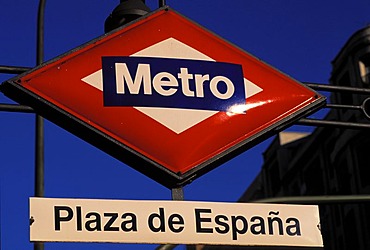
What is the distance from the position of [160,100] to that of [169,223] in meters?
0.83

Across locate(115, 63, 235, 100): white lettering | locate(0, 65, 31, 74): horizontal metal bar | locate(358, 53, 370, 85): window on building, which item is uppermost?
locate(358, 53, 370, 85): window on building

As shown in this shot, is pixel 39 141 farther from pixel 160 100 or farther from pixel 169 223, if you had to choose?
pixel 169 223

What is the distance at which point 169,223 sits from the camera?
14.5ft

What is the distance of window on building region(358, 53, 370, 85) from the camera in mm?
44562

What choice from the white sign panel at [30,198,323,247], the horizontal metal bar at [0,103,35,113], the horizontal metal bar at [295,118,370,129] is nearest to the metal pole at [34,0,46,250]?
the horizontal metal bar at [0,103,35,113]

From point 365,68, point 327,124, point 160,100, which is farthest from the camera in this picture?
point 365,68

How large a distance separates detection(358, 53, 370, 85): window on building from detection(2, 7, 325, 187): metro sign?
132 feet

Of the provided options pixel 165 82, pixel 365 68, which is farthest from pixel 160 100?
pixel 365 68

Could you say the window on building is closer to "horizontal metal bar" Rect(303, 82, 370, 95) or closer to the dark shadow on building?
the dark shadow on building

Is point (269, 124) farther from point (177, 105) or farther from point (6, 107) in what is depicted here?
point (6, 107)

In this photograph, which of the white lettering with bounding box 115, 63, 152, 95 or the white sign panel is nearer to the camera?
the white sign panel

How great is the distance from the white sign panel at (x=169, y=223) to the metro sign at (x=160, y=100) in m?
0.39

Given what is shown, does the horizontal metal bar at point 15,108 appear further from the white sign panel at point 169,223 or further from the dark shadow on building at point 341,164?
the dark shadow on building at point 341,164

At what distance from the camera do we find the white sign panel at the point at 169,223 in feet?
14.2
